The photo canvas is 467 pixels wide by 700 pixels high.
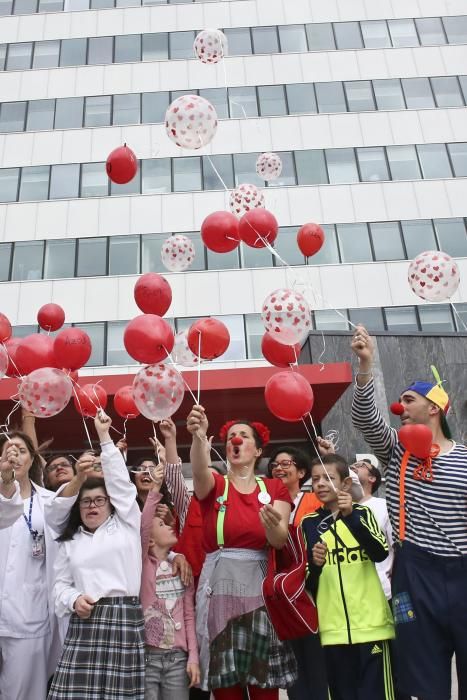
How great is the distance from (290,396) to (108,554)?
1851 mm

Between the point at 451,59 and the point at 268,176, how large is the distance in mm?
14967

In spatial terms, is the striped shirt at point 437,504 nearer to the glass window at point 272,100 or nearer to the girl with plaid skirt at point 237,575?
the girl with plaid skirt at point 237,575

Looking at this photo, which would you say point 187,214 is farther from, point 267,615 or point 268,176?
point 267,615

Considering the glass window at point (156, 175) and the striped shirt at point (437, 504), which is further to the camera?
the glass window at point (156, 175)

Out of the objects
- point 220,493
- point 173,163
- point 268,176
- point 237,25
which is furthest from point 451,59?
point 220,493

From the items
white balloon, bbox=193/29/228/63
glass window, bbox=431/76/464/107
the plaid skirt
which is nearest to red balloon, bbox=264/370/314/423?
the plaid skirt

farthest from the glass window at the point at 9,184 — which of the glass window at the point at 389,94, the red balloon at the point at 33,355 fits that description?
the red balloon at the point at 33,355

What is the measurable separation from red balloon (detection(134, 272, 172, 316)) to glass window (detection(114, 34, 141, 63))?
1664 cm

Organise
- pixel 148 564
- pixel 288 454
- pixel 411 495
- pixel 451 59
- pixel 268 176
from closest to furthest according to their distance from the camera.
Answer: pixel 411 495 < pixel 148 564 < pixel 288 454 < pixel 268 176 < pixel 451 59

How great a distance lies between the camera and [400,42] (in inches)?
761

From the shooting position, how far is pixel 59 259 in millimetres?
17188

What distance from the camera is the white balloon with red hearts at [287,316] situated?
4766 mm

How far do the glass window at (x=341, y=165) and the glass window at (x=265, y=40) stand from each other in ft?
14.4

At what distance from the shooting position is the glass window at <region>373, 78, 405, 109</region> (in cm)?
1862
